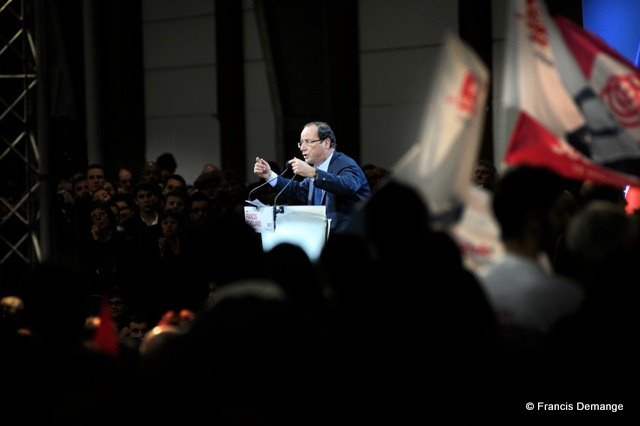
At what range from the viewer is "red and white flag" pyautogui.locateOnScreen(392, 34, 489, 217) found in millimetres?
4430

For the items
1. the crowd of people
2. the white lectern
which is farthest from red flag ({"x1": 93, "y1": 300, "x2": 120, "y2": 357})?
the white lectern

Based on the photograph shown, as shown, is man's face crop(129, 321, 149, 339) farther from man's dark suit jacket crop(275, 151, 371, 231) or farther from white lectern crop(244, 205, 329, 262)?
man's dark suit jacket crop(275, 151, 371, 231)

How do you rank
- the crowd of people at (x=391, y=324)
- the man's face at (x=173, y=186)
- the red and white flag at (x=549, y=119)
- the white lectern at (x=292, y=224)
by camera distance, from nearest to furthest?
the crowd of people at (x=391, y=324) → the red and white flag at (x=549, y=119) → the white lectern at (x=292, y=224) → the man's face at (x=173, y=186)

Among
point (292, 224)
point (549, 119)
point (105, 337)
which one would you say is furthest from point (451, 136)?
point (292, 224)

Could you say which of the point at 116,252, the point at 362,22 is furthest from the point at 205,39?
the point at 116,252

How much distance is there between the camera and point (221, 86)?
16719 millimetres

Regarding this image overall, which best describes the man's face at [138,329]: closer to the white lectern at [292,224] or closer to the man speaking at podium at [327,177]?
the white lectern at [292,224]

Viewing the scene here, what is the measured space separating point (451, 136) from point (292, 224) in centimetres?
419

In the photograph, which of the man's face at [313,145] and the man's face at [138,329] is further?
the man's face at [313,145]

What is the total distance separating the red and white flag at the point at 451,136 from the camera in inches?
174

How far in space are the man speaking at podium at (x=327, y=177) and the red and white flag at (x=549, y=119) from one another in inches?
139

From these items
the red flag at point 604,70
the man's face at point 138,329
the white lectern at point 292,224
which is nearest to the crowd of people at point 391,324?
the red flag at point 604,70

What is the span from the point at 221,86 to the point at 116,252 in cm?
722

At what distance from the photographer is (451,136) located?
4.48 metres
